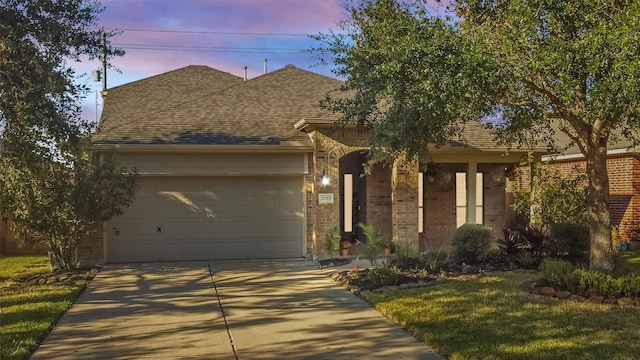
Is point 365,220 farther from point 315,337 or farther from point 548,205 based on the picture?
point 315,337

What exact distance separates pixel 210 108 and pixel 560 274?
32.4 ft

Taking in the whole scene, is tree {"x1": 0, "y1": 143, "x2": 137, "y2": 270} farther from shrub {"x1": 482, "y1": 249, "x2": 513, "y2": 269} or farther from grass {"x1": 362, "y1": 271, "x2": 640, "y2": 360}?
shrub {"x1": 482, "y1": 249, "x2": 513, "y2": 269}

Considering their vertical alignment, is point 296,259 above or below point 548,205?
below

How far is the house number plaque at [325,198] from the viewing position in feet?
43.3

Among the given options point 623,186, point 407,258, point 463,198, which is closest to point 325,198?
point 407,258

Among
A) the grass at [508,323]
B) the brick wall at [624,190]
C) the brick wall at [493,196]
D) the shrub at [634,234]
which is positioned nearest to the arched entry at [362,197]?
the brick wall at [493,196]

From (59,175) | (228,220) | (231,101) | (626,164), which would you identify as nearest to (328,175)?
(228,220)

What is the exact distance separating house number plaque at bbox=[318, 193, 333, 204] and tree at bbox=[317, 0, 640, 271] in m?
3.65

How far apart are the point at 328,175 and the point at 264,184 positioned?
1.61 m

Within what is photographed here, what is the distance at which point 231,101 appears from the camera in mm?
15953

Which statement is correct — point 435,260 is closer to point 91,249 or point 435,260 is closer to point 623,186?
point 91,249

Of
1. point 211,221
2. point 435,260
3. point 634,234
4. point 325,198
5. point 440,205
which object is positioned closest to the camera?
point 435,260

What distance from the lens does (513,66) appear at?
272 inches

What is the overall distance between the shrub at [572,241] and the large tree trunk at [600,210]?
8.60 ft
